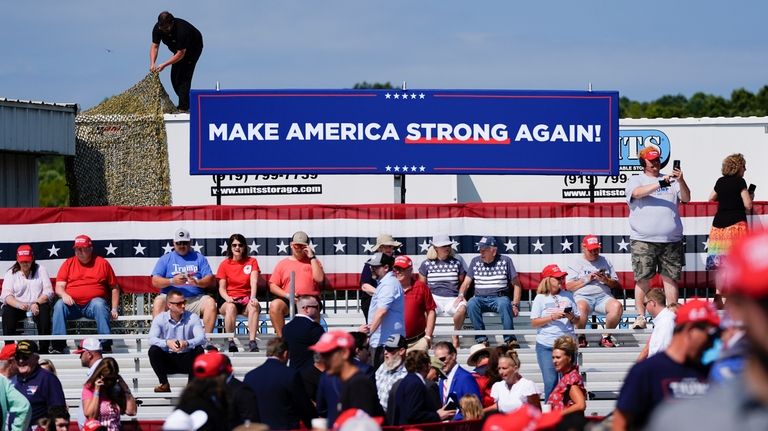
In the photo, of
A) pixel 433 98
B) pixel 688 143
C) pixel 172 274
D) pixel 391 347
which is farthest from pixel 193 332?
pixel 688 143

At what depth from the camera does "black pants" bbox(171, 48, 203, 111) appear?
16.7 meters

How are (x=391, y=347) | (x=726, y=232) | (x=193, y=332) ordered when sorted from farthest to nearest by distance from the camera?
(x=726, y=232), (x=193, y=332), (x=391, y=347)

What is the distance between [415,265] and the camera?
45.3ft

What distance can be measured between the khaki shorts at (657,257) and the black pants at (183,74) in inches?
272

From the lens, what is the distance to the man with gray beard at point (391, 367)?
32.6 ft

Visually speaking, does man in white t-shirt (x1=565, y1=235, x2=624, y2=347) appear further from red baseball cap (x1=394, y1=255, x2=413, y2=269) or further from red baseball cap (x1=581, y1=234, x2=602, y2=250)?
red baseball cap (x1=394, y1=255, x2=413, y2=269)

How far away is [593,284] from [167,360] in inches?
172

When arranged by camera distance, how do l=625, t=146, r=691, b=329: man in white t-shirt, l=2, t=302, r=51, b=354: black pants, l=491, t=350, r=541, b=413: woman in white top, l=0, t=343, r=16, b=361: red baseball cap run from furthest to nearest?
1. l=2, t=302, r=51, b=354: black pants
2. l=625, t=146, r=691, b=329: man in white t-shirt
3. l=0, t=343, r=16, b=361: red baseball cap
4. l=491, t=350, r=541, b=413: woman in white top

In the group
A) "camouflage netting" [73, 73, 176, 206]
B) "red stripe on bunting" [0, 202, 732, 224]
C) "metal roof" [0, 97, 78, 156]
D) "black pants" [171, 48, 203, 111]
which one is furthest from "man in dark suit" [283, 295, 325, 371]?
"metal roof" [0, 97, 78, 156]

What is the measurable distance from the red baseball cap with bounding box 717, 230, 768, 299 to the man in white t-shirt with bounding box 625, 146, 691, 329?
10.1m

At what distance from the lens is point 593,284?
41.9ft

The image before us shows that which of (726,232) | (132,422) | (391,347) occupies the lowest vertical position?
(132,422)

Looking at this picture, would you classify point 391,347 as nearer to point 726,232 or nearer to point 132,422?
point 132,422

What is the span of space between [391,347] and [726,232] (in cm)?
461
